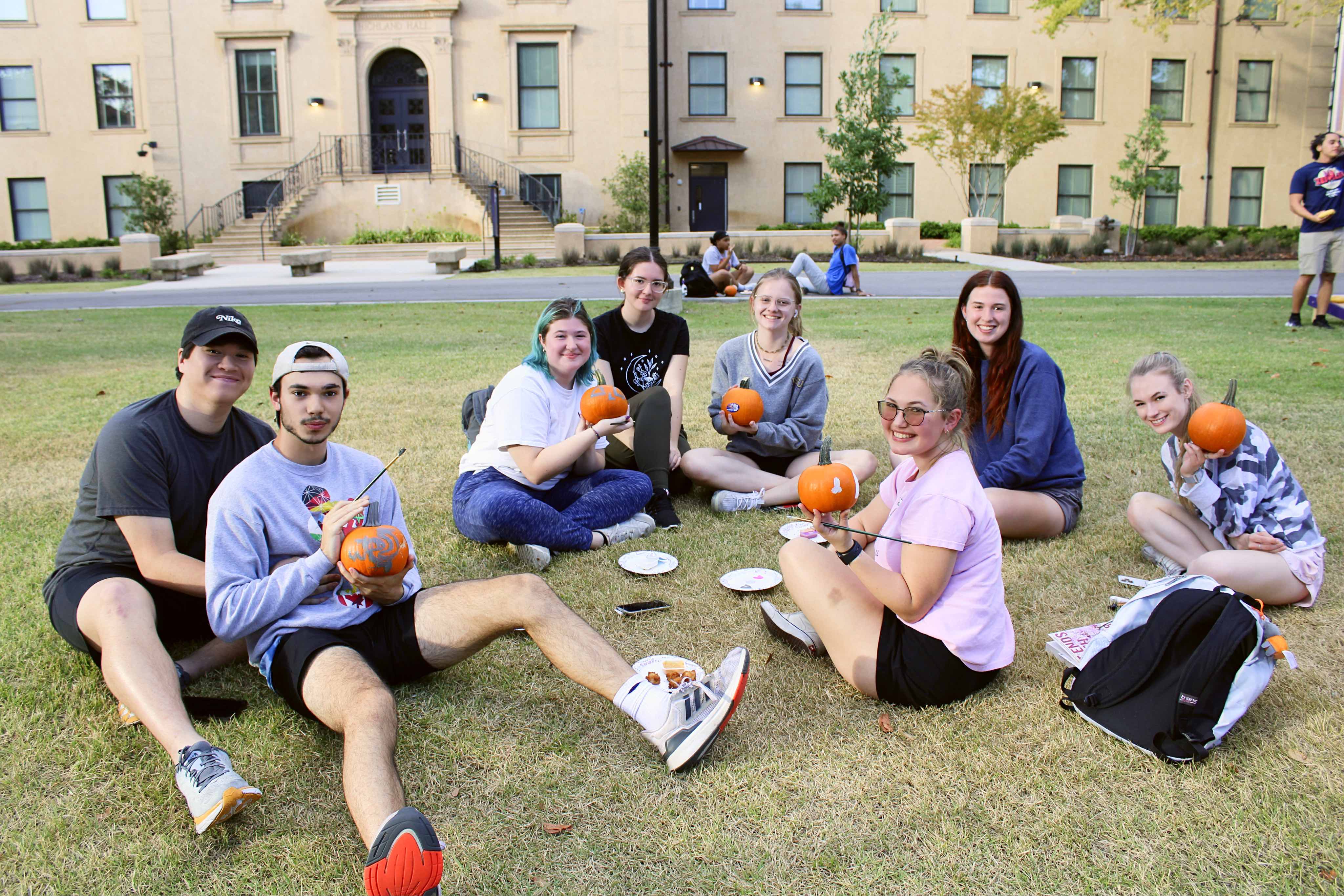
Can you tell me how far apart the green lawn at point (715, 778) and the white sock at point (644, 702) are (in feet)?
0.53

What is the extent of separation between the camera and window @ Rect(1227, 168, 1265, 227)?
3628 cm

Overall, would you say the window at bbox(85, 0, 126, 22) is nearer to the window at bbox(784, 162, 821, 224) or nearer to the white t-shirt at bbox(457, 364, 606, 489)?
the window at bbox(784, 162, 821, 224)

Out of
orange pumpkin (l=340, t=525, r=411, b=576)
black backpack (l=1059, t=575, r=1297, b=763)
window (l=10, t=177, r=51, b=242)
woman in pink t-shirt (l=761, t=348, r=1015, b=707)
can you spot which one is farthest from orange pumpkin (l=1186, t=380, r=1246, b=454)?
window (l=10, t=177, r=51, b=242)

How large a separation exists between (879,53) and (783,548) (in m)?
30.7

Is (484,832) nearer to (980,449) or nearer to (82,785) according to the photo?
(82,785)

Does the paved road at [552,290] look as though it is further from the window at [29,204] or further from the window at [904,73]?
the window at [29,204]

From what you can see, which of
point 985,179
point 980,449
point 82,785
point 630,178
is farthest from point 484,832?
point 985,179

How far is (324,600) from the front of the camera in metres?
3.24

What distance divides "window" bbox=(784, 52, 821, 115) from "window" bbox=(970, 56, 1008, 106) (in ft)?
18.7

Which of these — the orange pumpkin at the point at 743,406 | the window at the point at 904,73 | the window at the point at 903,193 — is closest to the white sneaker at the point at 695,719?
the orange pumpkin at the point at 743,406

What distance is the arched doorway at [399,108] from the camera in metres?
32.7

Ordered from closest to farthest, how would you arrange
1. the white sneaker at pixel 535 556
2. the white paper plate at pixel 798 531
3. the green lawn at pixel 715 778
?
the green lawn at pixel 715 778 < the white sneaker at pixel 535 556 < the white paper plate at pixel 798 531

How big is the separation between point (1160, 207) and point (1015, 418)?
3723cm

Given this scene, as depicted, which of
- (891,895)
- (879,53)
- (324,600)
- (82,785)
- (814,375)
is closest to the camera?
(891,895)
